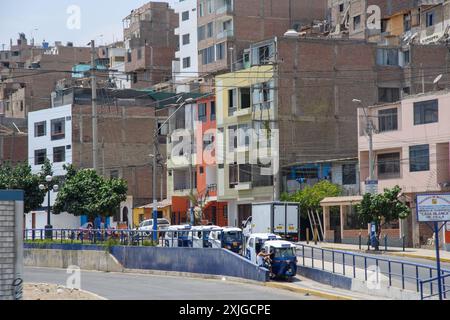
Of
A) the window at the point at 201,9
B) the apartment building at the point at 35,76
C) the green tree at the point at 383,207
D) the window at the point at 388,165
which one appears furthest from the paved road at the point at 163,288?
the apartment building at the point at 35,76

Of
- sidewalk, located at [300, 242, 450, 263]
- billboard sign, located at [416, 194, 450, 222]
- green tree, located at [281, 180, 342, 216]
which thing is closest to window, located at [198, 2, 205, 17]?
green tree, located at [281, 180, 342, 216]

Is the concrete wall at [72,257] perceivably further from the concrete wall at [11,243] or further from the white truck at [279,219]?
the concrete wall at [11,243]

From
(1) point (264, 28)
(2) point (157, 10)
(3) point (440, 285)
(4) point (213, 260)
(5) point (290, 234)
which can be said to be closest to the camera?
(3) point (440, 285)

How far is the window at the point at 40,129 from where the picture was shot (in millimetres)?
98562

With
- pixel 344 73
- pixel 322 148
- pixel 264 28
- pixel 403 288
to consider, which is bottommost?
pixel 403 288

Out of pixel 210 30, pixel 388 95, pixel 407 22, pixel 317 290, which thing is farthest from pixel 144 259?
pixel 407 22

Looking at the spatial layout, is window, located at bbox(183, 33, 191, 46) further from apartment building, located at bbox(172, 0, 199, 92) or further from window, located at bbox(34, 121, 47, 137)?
window, located at bbox(34, 121, 47, 137)

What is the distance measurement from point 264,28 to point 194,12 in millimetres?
13180

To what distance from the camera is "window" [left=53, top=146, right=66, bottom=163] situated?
9619cm

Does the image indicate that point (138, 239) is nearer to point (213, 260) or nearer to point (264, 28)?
point (213, 260)

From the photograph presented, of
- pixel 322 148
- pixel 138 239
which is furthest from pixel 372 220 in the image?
pixel 322 148

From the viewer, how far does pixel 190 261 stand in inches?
1900

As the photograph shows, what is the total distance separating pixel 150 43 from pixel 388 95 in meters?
45.9

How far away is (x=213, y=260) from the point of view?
4650 centimetres
